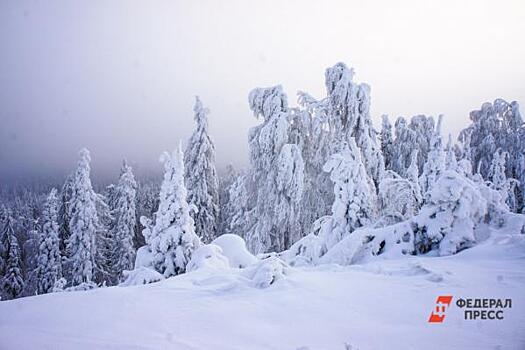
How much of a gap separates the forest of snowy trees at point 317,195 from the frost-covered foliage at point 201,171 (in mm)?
74

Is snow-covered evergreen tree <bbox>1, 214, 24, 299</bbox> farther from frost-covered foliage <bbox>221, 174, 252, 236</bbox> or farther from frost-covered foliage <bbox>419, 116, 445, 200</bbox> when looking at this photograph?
frost-covered foliage <bbox>419, 116, 445, 200</bbox>

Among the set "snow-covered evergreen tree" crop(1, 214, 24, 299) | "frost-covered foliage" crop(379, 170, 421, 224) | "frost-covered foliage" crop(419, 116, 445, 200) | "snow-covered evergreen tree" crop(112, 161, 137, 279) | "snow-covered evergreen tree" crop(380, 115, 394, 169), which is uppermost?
"snow-covered evergreen tree" crop(380, 115, 394, 169)

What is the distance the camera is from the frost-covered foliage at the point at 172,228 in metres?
13.1

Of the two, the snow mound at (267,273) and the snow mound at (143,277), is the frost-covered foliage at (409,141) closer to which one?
the snow mound at (143,277)

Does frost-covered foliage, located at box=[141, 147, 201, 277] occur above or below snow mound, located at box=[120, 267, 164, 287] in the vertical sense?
above

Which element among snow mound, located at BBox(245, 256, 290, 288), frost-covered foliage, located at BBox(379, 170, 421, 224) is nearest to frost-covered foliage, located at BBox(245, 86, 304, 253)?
frost-covered foliage, located at BBox(379, 170, 421, 224)

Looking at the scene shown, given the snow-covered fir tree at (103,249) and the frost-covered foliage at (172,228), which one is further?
the snow-covered fir tree at (103,249)

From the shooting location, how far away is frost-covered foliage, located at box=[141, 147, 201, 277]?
1306 centimetres

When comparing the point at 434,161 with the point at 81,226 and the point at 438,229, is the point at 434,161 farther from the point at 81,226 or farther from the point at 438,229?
the point at 81,226

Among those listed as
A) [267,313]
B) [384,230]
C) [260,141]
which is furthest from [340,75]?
[267,313]

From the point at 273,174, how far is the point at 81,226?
19.0 metres

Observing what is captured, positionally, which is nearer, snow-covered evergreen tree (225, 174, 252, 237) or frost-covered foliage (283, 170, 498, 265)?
frost-covered foliage (283, 170, 498, 265)

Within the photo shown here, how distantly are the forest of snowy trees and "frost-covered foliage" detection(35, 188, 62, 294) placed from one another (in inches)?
3.9

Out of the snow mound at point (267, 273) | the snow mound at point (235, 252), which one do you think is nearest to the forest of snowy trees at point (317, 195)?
the snow mound at point (235, 252)
